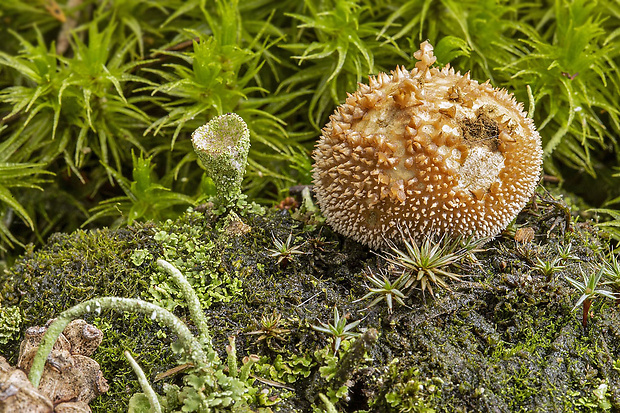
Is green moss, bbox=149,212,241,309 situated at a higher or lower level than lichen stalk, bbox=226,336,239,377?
higher

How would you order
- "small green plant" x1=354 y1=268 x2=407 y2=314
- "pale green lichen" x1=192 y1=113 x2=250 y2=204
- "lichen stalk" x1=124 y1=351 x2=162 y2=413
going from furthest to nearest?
1. "pale green lichen" x1=192 y1=113 x2=250 y2=204
2. "small green plant" x1=354 y1=268 x2=407 y2=314
3. "lichen stalk" x1=124 y1=351 x2=162 y2=413

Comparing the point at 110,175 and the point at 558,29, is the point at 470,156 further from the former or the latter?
the point at 110,175

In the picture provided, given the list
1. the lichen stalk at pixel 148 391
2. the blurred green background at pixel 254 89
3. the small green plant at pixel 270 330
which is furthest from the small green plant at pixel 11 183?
the small green plant at pixel 270 330

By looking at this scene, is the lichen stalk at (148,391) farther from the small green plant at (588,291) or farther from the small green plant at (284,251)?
the small green plant at (588,291)

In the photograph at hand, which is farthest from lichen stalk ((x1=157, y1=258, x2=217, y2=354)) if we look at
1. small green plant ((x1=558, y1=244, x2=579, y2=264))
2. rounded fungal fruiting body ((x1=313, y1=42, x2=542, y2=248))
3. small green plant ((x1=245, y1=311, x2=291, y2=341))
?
small green plant ((x1=558, y1=244, x2=579, y2=264))

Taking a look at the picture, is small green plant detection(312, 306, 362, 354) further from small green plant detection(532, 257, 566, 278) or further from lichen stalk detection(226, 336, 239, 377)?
small green plant detection(532, 257, 566, 278)

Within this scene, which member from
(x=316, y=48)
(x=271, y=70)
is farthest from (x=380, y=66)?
(x=271, y=70)
